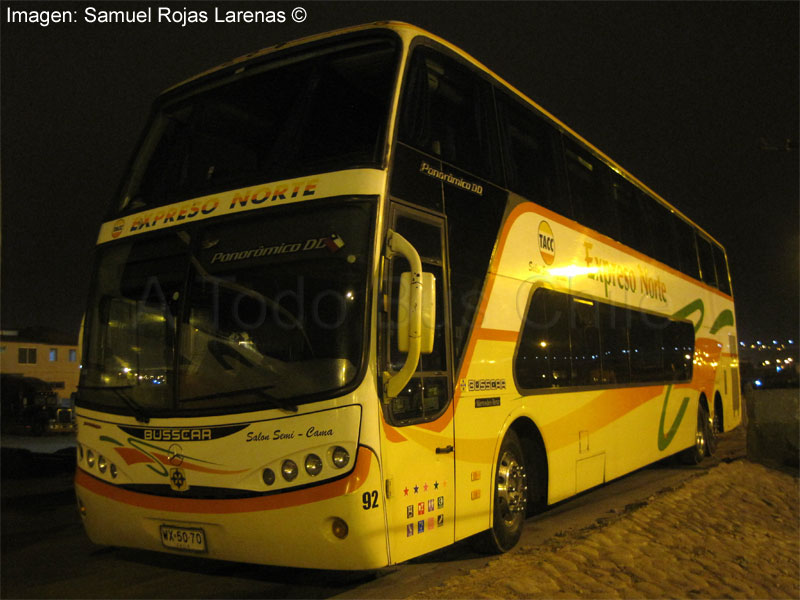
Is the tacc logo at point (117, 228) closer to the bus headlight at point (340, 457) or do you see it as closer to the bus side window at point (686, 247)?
the bus headlight at point (340, 457)

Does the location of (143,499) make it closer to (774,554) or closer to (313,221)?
(313,221)

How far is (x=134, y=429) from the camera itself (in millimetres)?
5656

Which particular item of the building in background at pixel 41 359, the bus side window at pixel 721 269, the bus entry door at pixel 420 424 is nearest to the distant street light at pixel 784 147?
the bus side window at pixel 721 269

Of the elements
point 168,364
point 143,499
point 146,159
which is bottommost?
point 143,499

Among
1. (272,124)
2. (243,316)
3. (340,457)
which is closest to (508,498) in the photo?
(340,457)

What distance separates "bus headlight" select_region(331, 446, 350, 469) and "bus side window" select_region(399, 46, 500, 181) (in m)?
2.39

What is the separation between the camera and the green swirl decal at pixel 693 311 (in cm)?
1317

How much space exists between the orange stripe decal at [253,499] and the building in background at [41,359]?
150 feet

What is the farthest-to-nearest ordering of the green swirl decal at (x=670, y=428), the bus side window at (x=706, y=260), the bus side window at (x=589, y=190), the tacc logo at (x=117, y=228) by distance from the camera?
the bus side window at (x=706, y=260) < the green swirl decal at (x=670, y=428) < the bus side window at (x=589, y=190) < the tacc logo at (x=117, y=228)

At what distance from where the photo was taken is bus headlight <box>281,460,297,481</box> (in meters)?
4.98

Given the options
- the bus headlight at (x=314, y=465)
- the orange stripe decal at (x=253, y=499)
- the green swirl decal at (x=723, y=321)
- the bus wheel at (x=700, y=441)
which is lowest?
the bus wheel at (x=700, y=441)

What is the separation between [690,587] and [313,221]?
4035 millimetres

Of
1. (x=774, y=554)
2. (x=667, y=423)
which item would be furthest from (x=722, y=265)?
(x=774, y=554)

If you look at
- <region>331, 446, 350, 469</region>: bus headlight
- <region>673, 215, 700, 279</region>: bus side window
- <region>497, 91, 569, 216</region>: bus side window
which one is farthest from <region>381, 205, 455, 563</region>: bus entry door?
<region>673, 215, 700, 279</region>: bus side window
